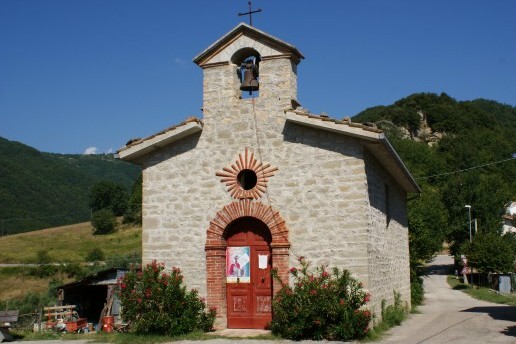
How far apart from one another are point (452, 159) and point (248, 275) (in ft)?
216

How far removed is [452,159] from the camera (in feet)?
241

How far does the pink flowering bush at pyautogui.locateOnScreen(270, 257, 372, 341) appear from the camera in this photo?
36.2 feet

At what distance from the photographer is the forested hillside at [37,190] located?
94.7m

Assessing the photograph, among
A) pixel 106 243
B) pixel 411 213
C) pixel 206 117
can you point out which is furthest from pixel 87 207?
pixel 206 117

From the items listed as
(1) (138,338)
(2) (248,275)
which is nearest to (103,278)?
(1) (138,338)

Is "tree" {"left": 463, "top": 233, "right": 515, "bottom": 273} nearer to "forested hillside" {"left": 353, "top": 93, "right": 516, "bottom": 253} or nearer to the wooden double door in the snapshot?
"forested hillside" {"left": 353, "top": 93, "right": 516, "bottom": 253}

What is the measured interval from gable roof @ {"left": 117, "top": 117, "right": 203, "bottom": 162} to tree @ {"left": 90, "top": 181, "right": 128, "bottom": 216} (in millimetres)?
80056

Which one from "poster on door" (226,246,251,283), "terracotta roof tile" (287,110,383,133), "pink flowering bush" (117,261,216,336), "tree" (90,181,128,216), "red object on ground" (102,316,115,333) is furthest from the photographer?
"tree" (90,181,128,216)

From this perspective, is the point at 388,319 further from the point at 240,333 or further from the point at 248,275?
the point at 240,333

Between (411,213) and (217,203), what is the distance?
12607 millimetres

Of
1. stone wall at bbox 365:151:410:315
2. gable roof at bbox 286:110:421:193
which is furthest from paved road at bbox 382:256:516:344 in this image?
gable roof at bbox 286:110:421:193

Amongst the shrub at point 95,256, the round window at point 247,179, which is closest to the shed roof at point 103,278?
the round window at point 247,179

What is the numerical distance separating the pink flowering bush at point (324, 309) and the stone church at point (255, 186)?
434 mm

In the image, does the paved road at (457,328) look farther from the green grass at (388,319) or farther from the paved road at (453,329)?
the green grass at (388,319)
